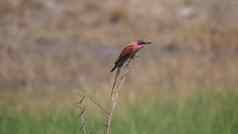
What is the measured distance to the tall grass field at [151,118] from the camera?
16.4 ft

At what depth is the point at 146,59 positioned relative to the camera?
9016mm

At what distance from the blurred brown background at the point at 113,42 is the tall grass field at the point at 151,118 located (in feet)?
1.76

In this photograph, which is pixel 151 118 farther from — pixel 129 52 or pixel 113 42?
pixel 113 42

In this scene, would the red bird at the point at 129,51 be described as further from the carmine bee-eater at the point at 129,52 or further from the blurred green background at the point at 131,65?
the blurred green background at the point at 131,65

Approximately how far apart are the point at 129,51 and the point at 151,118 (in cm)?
299

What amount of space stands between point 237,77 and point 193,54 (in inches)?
73.8

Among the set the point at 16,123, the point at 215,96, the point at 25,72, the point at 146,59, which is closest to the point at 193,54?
the point at 146,59

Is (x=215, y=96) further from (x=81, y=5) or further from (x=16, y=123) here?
(x=81, y=5)

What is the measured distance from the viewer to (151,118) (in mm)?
5414

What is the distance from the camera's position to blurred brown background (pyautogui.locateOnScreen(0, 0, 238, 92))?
25.8 feet

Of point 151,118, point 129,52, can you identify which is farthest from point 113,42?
point 129,52

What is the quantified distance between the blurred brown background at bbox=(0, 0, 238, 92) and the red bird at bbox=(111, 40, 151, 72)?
375 centimetres

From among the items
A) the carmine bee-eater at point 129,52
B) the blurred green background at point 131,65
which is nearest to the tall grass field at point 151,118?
the blurred green background at point 131,65

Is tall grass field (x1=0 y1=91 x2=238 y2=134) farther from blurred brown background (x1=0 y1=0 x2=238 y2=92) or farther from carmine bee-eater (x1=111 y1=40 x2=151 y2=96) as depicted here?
carmine bee-eater (x1=111 y1=40 x2=151 y2=96)
